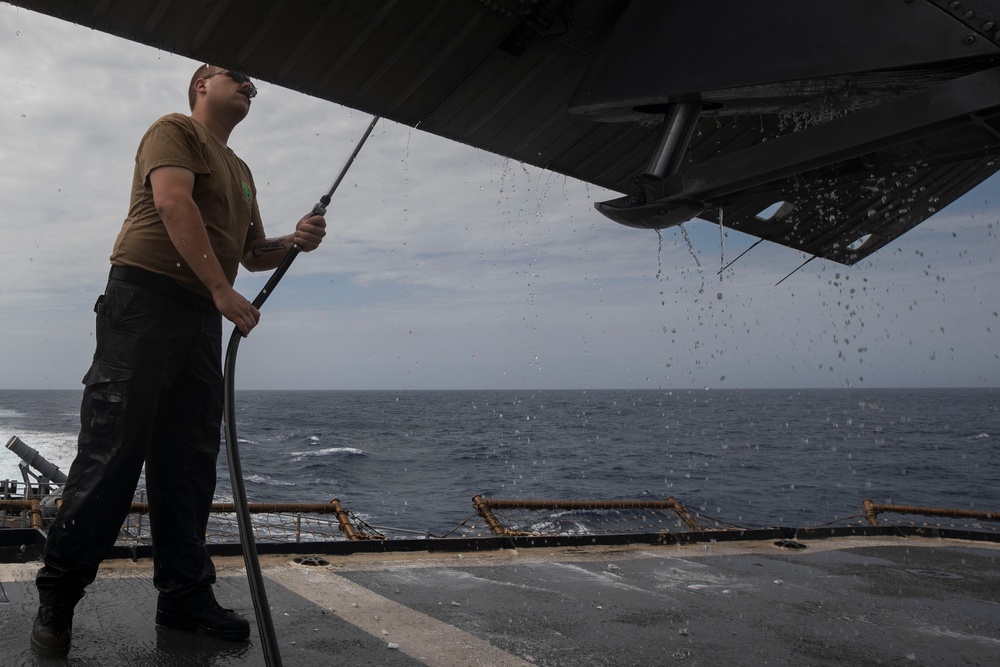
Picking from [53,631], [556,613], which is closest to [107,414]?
[53,631]

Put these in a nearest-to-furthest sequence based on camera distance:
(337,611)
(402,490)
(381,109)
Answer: (337,611)
(381,109)
(402,490)

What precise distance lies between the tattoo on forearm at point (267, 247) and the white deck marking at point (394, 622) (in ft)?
4.93

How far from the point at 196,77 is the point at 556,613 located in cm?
267

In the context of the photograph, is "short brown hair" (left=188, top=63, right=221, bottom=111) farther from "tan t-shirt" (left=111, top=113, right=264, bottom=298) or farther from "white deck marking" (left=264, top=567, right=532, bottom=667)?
"white deck marking" (left=264, top=567, right=532, bottom=667)

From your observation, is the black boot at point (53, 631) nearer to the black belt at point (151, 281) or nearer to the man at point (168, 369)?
the man at point (168, 369)

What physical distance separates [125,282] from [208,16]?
1.09 meters

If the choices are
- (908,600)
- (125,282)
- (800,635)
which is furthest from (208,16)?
(908,600)

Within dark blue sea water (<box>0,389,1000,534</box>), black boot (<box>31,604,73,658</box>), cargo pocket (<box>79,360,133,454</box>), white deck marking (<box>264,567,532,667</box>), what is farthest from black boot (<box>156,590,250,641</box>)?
dark blue sea water (<box>0,389,1000,534</box>)

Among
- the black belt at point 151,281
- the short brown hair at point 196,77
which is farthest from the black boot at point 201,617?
the short brown hair at point 196,77

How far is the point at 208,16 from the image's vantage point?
118 inches

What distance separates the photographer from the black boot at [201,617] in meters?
2.75

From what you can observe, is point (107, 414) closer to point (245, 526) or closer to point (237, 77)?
point (245, 526)

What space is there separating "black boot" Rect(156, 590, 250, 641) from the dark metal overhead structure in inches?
80.9

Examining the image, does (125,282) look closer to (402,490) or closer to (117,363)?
(117,363)
